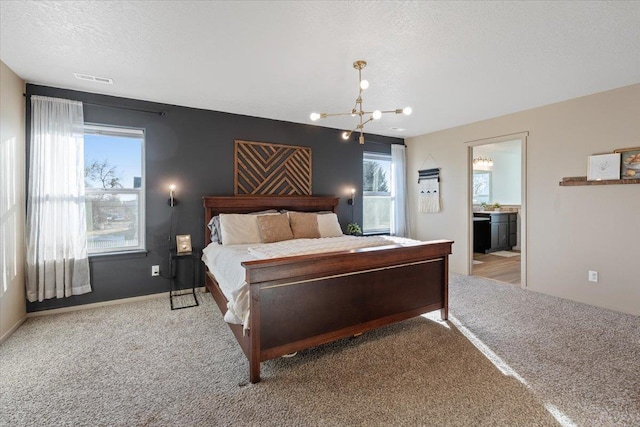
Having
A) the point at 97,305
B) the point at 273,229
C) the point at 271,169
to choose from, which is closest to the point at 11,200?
the point at 97,305

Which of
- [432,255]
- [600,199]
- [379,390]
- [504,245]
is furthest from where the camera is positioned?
[504,245]

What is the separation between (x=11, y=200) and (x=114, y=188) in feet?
3.19

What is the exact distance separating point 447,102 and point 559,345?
2869 mm

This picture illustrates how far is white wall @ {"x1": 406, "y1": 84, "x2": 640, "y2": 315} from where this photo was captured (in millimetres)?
3279

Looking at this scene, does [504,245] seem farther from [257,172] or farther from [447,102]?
[257,172]

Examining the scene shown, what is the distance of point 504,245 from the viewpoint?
6996 mm

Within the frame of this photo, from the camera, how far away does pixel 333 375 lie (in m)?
2.12

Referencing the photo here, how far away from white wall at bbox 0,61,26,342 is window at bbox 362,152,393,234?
4651 mm

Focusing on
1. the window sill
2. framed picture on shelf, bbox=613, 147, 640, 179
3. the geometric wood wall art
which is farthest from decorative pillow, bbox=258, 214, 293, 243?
framed picture on shelf, bbox=613, 147, 640, 179

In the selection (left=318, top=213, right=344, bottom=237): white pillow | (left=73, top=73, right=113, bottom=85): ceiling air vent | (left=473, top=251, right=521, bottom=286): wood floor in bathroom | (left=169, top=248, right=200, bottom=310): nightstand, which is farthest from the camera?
(left=473, top=251, right=521, bottom=286): wood floor in bathroom

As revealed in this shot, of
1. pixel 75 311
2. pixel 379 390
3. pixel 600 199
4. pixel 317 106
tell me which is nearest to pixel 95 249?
pixel 75 311

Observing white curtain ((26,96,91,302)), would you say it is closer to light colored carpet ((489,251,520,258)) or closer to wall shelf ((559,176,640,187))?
wall shelf ((559,176,640,187))

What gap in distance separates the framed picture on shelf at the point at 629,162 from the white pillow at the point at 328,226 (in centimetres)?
333

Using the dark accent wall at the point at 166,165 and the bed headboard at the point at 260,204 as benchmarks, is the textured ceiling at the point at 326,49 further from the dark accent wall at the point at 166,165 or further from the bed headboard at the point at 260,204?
the bed headboard at the point at 260,204
